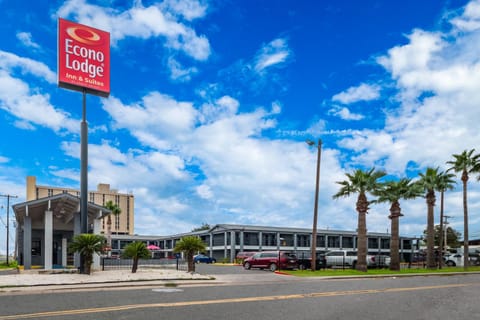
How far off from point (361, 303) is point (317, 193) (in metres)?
19.6

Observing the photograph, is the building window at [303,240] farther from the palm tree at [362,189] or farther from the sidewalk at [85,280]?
the sidewalk at [85,280]

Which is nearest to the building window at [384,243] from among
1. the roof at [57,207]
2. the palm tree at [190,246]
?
the roof at [57,207]

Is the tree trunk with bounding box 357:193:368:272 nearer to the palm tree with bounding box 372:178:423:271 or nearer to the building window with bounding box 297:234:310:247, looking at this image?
the palm tree with bounding box 372:178:423:271

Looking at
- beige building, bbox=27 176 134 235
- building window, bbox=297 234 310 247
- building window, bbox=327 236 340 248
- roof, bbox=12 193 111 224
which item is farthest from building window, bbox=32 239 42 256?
beige building, bbox=27 176 134 235

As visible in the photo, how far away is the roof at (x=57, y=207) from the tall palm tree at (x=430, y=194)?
27987 mm

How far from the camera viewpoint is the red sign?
83.6ft

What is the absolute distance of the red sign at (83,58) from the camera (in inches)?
1003

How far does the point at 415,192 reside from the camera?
127 feet

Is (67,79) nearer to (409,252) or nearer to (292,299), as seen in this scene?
(292,299)

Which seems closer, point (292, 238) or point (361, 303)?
point (361, 303)

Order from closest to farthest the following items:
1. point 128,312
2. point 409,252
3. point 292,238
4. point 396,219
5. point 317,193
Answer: point 128,312, point 317,193, point 396,219, point 292,238, point 409,252

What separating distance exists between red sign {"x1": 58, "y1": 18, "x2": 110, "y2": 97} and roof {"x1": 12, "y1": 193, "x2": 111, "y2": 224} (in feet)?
22.9

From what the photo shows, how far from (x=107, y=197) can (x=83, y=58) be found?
387ft

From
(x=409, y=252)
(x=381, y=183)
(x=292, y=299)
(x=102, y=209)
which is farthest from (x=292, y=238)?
(x=292, y=299)
